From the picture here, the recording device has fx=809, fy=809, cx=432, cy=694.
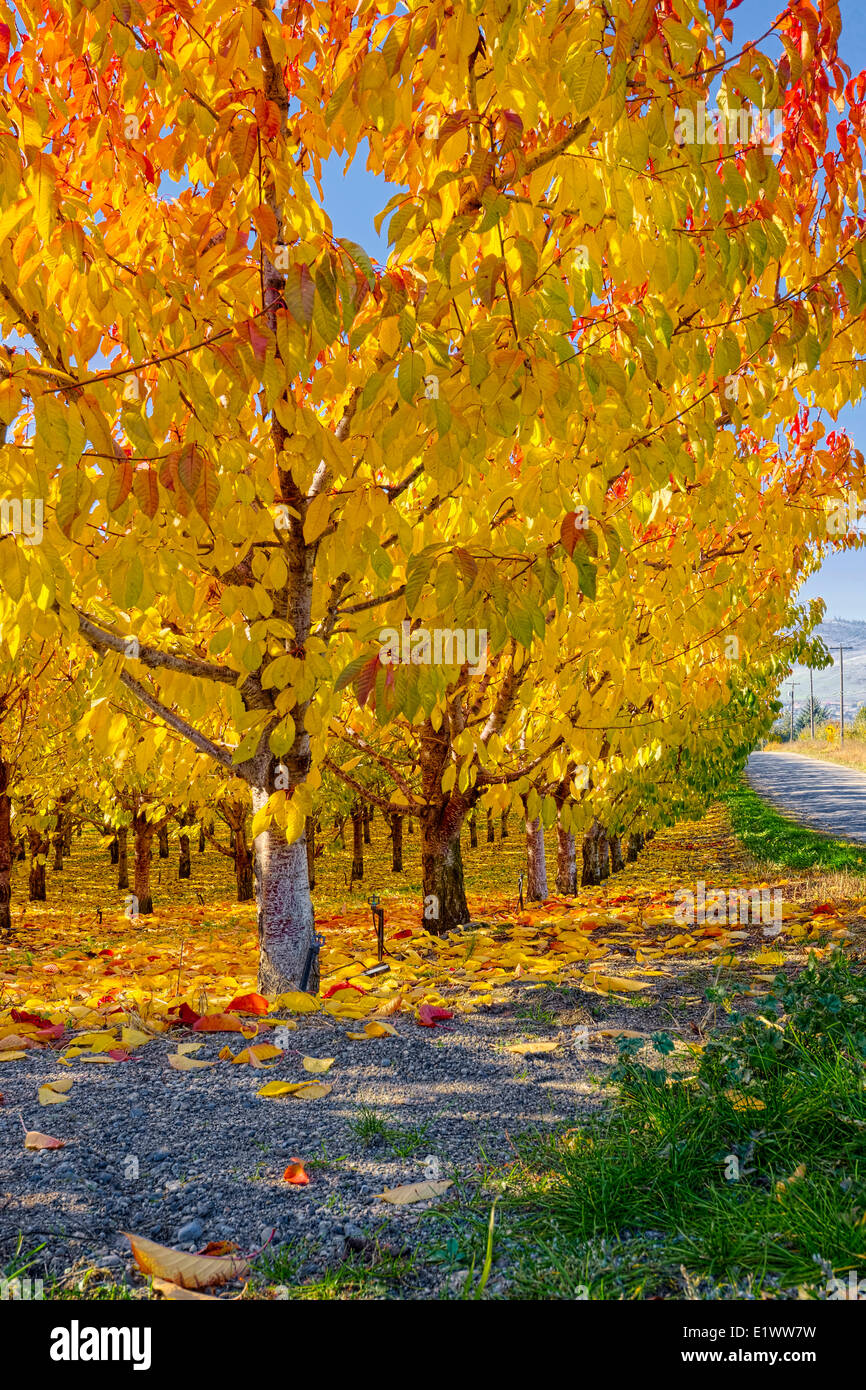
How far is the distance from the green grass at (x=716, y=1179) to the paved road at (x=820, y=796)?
13.1 metres

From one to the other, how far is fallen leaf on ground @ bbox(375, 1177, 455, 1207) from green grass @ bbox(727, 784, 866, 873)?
7985 millimetres

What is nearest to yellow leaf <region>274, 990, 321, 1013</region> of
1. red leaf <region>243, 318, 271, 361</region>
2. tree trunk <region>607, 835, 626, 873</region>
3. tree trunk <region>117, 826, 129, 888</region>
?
red leaf <region>243, 318, 271, 361</region>

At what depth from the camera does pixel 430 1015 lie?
3352 mm

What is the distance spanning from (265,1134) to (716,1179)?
1218 mm

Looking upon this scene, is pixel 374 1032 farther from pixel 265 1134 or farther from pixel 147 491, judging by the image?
pixel 147 491

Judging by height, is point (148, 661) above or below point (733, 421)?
below

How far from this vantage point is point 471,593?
1.94 metres

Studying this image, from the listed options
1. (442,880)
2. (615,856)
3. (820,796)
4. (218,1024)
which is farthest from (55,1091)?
(820,796)

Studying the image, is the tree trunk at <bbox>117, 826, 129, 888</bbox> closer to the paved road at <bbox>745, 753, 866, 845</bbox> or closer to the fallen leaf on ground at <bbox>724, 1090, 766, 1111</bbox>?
the paved road at <bbox>745, 753, 866, 845</bbox>

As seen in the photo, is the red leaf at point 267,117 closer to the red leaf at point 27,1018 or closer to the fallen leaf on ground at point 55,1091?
the fallen leaf on ground at point 55,1091
